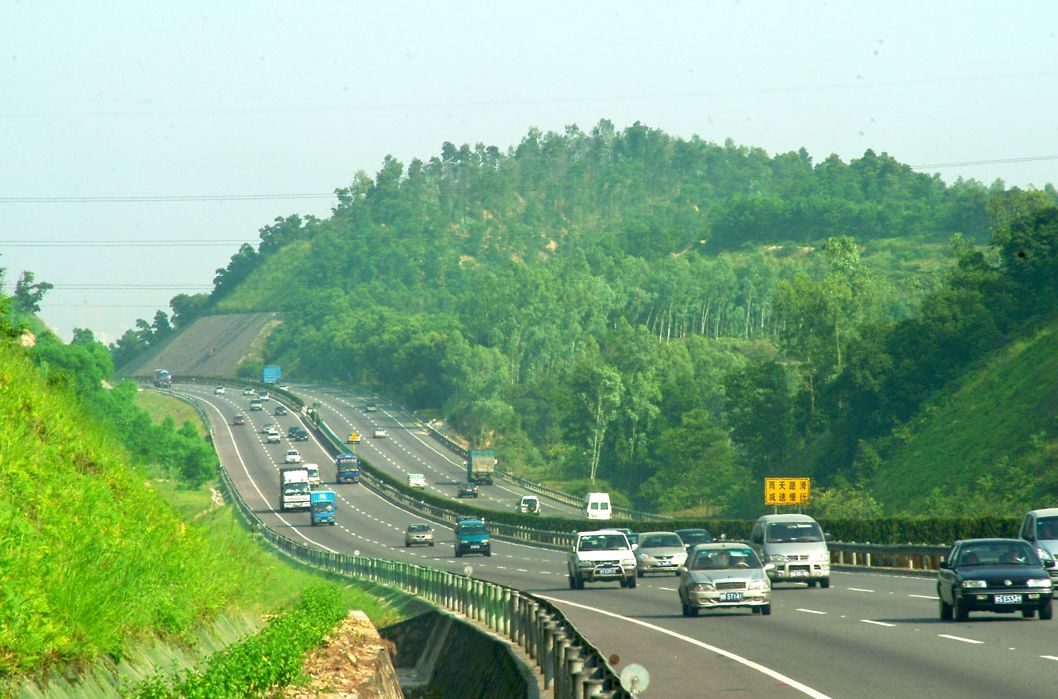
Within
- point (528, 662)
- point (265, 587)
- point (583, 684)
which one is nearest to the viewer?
point (583, 684)

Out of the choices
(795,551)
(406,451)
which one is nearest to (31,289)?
(406,451)

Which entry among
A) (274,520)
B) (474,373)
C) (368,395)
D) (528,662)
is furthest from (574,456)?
(528,662)

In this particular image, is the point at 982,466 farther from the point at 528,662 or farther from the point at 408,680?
the point at 528,662

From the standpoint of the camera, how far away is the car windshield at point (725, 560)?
1188 inches

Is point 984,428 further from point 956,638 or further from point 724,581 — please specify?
point 956,638

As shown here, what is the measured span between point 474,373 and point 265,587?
15547cm

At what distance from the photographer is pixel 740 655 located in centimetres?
2202

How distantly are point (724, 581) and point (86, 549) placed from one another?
16673mm

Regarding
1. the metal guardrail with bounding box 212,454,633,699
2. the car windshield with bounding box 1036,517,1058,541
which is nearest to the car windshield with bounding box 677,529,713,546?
the metal guardrail with bounding box 212,454,633,699

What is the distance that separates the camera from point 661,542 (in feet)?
162

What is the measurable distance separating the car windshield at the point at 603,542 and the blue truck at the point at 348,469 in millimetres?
78952

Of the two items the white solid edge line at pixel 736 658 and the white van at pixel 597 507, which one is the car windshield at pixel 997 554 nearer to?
the white solid edge line at pixel 736 658

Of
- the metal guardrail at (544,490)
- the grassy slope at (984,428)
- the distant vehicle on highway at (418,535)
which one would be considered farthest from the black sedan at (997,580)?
the metal guardrail at (544,490)

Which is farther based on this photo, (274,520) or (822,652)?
(274,520)
